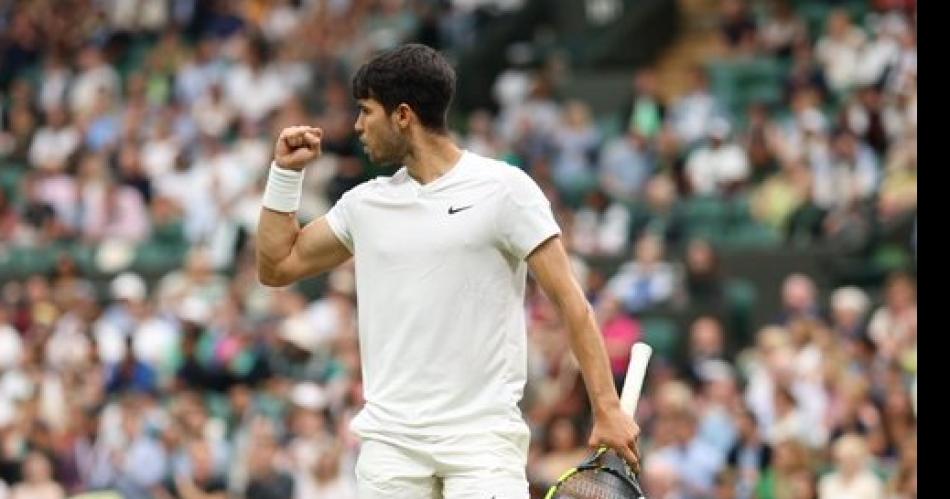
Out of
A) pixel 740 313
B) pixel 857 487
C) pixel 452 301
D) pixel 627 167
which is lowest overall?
pixel 857 487

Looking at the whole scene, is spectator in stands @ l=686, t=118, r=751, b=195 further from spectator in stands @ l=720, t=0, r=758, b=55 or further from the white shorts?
the white shorts

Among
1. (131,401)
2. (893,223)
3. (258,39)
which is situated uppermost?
(258,39)

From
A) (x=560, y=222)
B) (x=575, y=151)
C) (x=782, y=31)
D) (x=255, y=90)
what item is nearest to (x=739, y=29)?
(x=782, y=31)

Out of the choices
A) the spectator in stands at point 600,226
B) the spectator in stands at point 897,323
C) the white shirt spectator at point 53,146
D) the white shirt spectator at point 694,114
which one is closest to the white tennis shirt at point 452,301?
the spectator in stands at point 897,323

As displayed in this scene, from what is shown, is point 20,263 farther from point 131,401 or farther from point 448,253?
point 448,253

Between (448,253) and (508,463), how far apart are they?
2.17ft

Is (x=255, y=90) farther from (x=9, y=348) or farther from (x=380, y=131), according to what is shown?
(x=380, y=131)

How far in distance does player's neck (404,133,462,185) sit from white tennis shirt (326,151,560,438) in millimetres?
35

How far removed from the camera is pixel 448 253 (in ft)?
23.5

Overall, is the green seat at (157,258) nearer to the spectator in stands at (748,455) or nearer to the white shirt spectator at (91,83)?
the white shirt spectator at (91,83)

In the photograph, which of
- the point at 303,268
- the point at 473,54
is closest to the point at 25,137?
the point at 473,54

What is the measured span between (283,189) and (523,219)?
83 cm

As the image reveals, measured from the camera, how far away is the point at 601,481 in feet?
23.0

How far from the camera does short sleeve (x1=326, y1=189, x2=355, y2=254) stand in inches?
291
